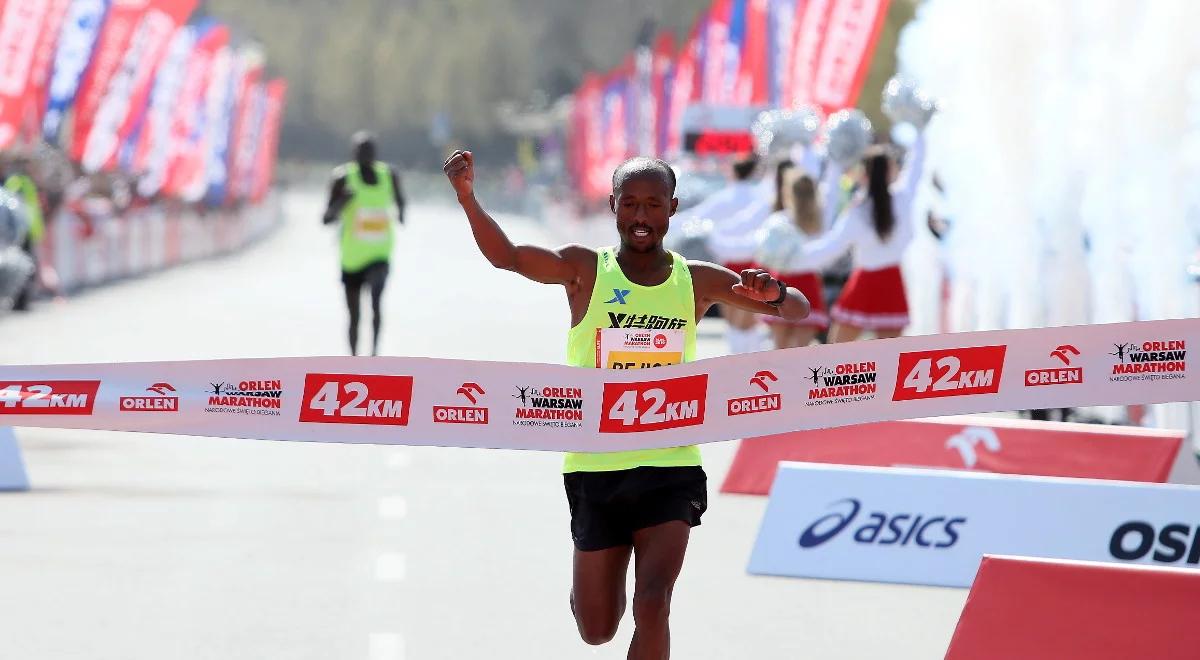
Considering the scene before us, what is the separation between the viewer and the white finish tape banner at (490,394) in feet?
23.4

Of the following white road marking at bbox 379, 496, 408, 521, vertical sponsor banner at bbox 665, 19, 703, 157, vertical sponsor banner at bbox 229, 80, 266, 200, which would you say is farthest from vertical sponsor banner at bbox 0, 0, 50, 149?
vertical sponsor banner at bbox 229, 80, 266, 200

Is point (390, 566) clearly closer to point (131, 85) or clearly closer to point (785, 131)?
point (785, 131)

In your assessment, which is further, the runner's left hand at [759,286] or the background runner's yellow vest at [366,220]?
the background runner's yellow vest at [366,220]

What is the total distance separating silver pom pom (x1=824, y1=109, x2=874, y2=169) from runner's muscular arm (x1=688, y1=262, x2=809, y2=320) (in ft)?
34.9

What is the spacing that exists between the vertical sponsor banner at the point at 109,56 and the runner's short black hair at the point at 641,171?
3096cm

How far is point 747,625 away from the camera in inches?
336

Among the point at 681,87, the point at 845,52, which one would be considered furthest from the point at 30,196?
the point at 681,87

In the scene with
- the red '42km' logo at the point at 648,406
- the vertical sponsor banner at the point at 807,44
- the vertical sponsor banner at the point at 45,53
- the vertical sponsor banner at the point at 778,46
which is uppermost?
the vertical sponsor banner at the point at 778,46

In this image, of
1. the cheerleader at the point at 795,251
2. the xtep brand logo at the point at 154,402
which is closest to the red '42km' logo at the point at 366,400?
the xtep brand logo at the point at 154,402

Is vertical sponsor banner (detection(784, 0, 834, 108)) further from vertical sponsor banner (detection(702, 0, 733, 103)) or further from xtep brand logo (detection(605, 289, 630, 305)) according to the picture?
xtep brand logo (detection(605, 289, 630, 305))

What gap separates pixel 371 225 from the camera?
18.6 m

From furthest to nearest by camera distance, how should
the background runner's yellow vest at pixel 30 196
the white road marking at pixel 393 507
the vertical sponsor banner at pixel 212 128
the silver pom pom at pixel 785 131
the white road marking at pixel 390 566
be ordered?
the vertical sponsor banner at pixel 212 128 < the background runner's yellow vest at pixel 30 196 < the silver pom pom at pixel 785 131 < the white road marking at pixel 393 507 < the white road marking at pixel 390 566

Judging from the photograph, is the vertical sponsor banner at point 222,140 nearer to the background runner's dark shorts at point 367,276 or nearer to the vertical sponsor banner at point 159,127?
the vertical sponsor banner at point 159,127

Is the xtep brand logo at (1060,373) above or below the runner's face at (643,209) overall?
above
